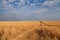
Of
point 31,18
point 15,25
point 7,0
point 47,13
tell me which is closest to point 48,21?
point 47,13

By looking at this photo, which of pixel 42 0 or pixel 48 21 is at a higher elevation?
pixel 42 0

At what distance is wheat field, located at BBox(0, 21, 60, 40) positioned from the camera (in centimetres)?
185

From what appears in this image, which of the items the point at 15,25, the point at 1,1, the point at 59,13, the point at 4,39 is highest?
the point at 1,1

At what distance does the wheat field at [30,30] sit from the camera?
185 cm

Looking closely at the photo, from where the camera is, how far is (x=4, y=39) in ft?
6.07

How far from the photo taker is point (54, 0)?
1.88 metres

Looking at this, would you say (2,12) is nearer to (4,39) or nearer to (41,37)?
(4,39)

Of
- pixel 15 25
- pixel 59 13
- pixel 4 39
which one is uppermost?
pixel 59 13

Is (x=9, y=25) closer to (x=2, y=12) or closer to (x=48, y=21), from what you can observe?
(x=2, y=12)

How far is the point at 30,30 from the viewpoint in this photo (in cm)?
187

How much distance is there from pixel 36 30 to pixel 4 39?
0.42 m

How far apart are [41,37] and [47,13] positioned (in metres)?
0.32

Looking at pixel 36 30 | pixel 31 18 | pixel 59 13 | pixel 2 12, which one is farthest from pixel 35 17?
pixel 2 12

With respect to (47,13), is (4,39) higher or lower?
lower
